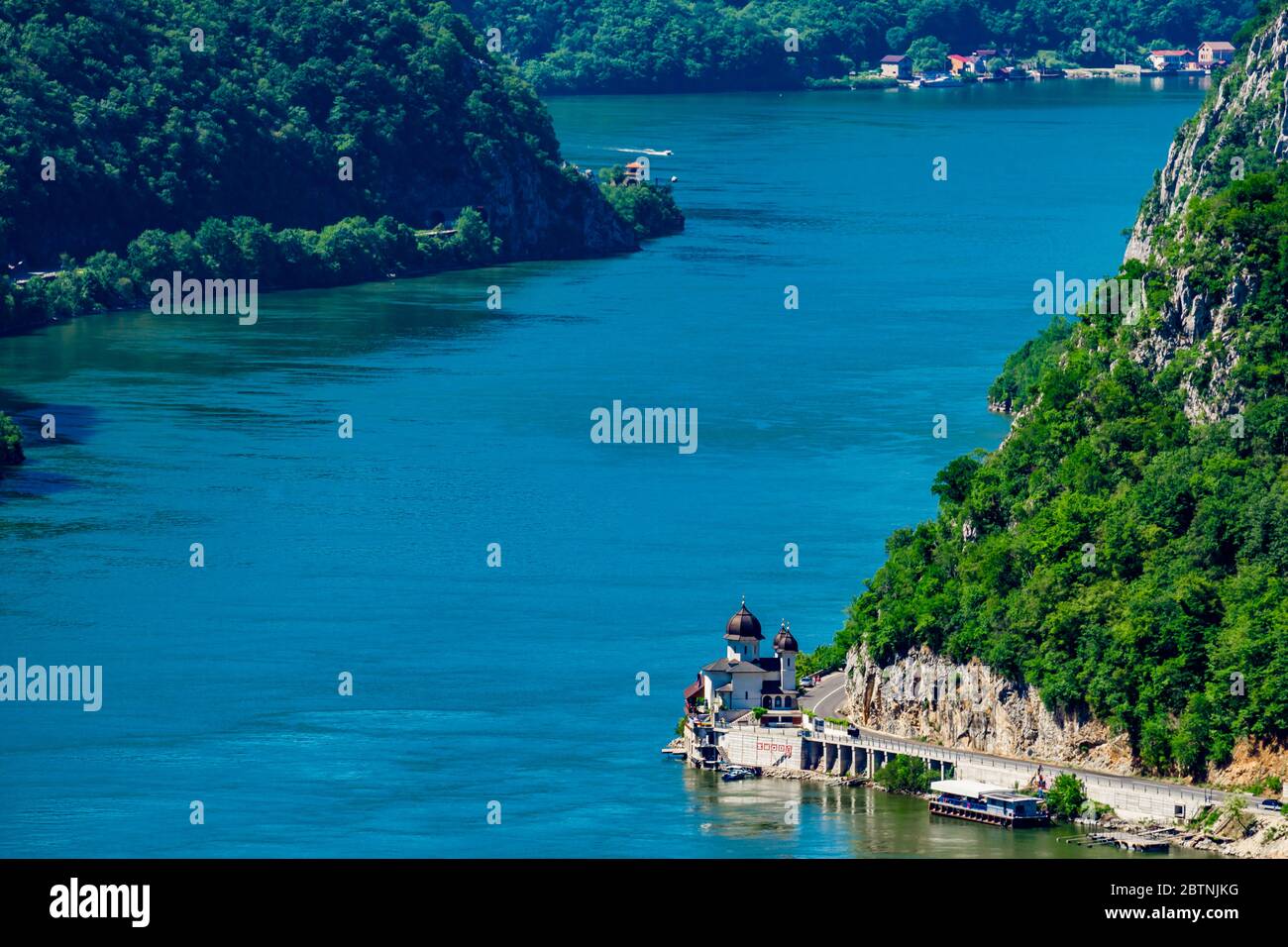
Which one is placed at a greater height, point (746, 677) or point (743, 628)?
point (743, 628)

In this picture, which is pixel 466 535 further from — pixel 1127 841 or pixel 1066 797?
pixel 1127 841

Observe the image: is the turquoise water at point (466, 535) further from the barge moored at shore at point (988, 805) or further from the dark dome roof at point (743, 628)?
the dark dome roof at point (743, 628)

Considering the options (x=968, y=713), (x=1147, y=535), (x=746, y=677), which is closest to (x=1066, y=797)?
(x=968, y=713)

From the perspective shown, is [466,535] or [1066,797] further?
[466,535]

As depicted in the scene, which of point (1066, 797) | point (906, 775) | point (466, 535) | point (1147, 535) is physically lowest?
point (466, 535)

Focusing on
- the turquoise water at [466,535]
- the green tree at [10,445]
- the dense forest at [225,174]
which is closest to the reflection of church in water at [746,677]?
the turquoise water at [466,535]

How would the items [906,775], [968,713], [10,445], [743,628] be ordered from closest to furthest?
[906,775], [968,713], [743,628], [10,445]

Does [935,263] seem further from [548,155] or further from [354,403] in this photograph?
[354,403]
